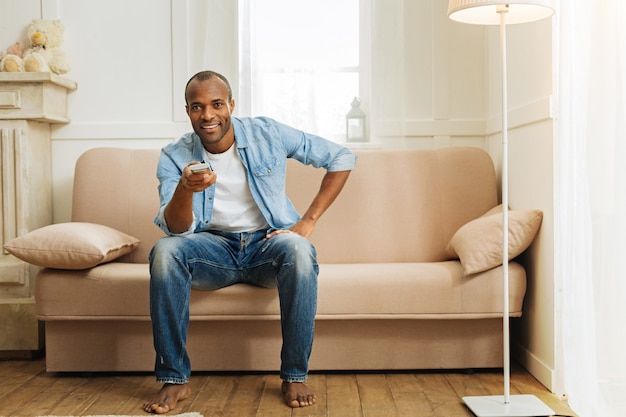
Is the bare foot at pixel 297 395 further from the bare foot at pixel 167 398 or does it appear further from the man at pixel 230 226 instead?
the bare foot at pixel 167 398

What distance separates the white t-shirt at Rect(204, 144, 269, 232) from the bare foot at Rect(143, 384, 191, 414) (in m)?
0.61

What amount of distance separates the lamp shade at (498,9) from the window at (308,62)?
1.09 meters

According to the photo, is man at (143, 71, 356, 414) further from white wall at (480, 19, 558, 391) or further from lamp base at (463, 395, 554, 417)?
white wall at (480, 19, 558, 391)

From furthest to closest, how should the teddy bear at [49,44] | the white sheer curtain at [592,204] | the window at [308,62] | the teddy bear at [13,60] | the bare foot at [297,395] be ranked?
the window at [308,62] → the teddy bear at [49,44] → the teddy bear at [13,60] → the bare foot at [297,395] → the white sheer curtain at [592,204]

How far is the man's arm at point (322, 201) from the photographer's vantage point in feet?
9.05

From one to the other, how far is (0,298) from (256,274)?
133 cm

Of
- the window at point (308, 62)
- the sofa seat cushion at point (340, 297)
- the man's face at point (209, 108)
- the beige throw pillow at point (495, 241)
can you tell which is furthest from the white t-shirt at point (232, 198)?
the window at point (308, 62)

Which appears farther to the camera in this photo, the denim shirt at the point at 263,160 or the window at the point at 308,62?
the window at the point at 308,62

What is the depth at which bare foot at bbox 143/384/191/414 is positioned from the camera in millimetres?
2311

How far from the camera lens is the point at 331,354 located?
9.12ft

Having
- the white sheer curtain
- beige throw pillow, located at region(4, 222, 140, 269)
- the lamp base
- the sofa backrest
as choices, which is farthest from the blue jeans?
the white sheer curtain

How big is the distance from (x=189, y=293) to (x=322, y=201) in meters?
0.65

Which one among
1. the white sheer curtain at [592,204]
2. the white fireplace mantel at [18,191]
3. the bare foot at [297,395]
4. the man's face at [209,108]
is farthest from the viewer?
the white fireplace mantel at [18,191]

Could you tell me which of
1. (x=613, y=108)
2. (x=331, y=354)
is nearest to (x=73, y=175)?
(x=331, y=354)
